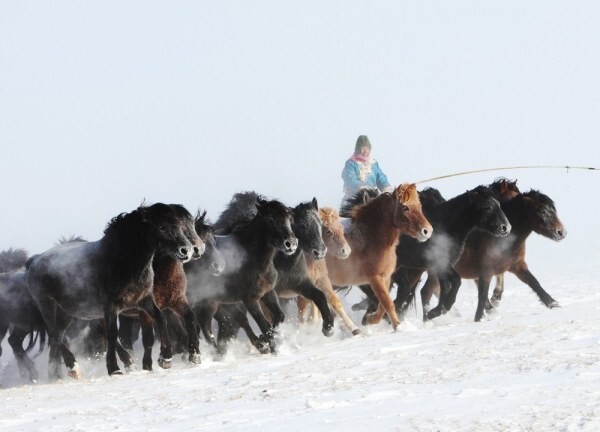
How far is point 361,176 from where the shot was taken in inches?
620

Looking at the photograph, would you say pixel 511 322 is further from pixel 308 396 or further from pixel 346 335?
pixel 308 396

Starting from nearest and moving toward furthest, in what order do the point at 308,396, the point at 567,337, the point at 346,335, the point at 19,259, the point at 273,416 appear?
the point at 273,416
the point at 308,396
the point at 567,337
the point at 346,335
the point at 19,259

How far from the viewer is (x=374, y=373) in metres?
8.17

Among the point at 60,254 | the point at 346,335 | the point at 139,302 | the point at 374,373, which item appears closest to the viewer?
the point at 374,373

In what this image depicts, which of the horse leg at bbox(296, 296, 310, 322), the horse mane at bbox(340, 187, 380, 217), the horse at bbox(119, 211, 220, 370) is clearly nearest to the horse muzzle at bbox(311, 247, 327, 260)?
the horse at bbox(119, 211, 220, 370)

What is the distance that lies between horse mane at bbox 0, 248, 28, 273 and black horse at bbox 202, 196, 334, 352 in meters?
→ 3.54

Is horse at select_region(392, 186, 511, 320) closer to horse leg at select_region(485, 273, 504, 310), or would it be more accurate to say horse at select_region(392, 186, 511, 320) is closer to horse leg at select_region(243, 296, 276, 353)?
horse leg at select_region(485, 273, 504, 310)

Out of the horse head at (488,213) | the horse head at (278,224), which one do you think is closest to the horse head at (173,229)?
the horse head at (278,224)

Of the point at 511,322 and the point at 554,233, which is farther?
the point at 554,233

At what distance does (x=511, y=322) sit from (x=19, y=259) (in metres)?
6.65

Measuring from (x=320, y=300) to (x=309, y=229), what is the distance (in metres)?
0.77

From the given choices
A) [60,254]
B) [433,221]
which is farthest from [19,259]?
[433,221]

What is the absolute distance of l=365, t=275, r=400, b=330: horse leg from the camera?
39.6ft

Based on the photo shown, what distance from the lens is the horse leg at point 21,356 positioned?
12.3 metres
